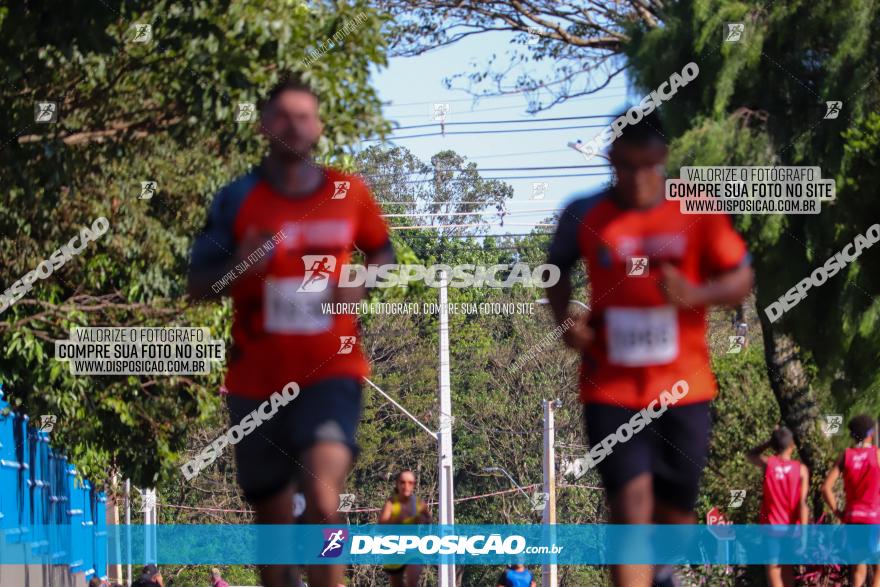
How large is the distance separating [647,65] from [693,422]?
21.6 feet

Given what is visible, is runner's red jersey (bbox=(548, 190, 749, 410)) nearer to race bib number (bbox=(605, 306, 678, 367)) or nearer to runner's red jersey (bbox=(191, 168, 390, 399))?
race bib number (bbox=(605, 306, 678, 367))

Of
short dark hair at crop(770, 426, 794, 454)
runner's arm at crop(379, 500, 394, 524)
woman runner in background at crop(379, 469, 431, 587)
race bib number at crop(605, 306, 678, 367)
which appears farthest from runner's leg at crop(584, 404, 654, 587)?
short dark hair at crop(770, 426, 794, 454)

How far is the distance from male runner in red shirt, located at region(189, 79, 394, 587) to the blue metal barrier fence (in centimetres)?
890

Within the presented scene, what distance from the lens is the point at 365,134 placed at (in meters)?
6.57

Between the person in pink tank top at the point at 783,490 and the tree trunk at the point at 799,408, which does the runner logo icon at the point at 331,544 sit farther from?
the tree trunk at the point at 799,408

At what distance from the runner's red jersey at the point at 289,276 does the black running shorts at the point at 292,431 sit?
0.03 metres

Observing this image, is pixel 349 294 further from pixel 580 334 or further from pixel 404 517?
pixel 404 517

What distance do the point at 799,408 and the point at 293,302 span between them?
901cm

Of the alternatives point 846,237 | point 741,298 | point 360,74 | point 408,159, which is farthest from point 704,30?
point 408,159

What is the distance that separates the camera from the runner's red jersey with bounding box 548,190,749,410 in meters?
2.89

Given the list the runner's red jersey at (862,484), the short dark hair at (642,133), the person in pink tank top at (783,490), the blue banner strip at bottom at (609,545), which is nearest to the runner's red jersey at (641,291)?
the short dark hair at (642,133)

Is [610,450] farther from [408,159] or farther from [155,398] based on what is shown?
[408,159]

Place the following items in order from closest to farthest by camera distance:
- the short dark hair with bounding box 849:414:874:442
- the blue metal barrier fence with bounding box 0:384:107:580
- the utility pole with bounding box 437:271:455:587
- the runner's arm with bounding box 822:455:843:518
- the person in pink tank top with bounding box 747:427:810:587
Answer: the person in pink tank top with bounding box 747:427:810:587 < the short dark hair with bounding box 849:414:874:442 < the runner's arm with bounding box 822:455:843:518 < the blue metal barrier fence with bounding box 0:384:107:580 < the utility pole with bounding box 437:271:455:587

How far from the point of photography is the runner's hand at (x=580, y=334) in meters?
2.92
